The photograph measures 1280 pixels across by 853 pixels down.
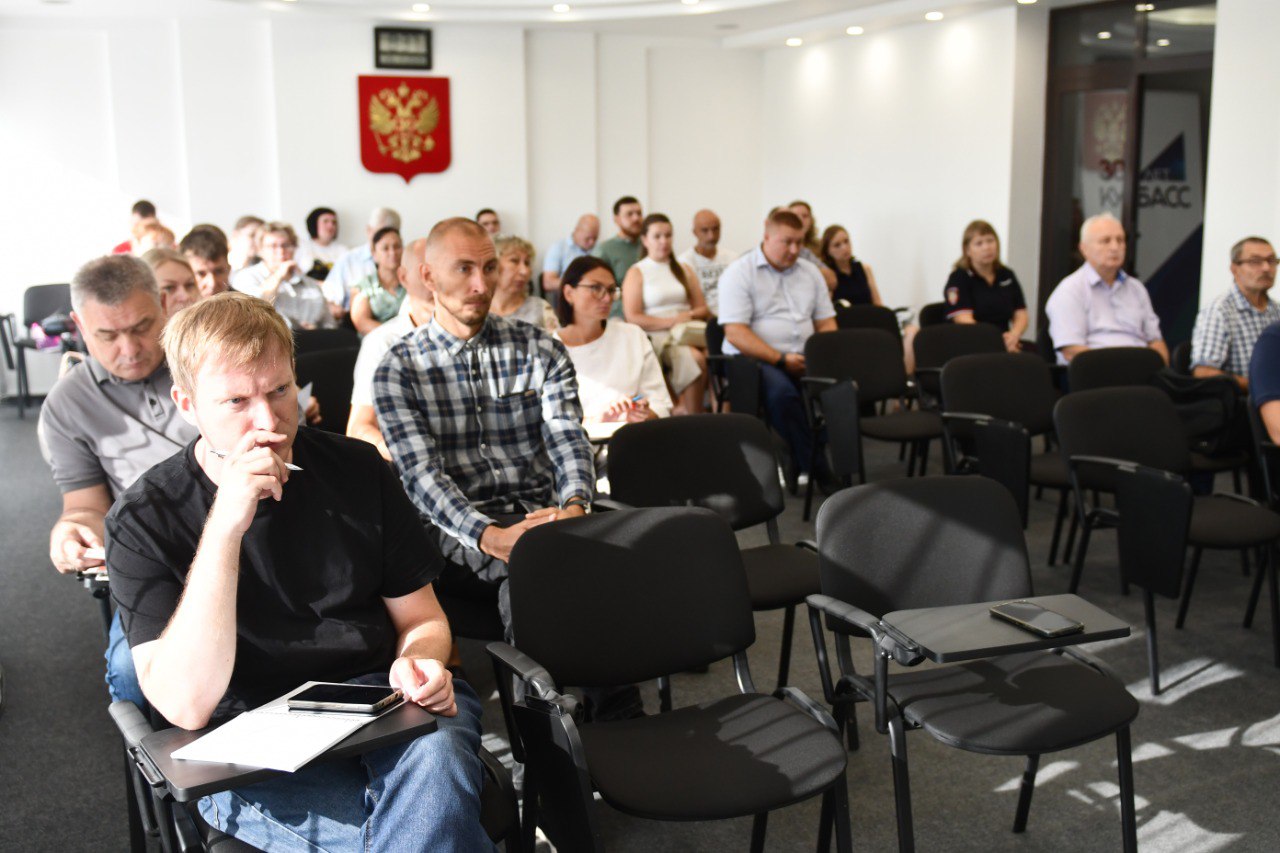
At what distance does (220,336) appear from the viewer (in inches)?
76.4

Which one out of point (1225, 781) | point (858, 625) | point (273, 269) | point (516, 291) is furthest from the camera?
point (273, 269)

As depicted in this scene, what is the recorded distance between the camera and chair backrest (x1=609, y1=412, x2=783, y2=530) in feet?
11.5

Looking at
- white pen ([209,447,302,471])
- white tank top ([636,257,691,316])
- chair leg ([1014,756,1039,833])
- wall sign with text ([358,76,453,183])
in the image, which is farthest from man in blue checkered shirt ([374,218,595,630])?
wall sign with text ([358,76,453,183])

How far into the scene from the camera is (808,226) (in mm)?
8805

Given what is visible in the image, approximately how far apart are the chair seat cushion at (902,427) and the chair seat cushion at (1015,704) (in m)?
2.82

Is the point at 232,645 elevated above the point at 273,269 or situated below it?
below

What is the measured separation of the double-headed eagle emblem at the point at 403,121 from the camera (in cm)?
1015

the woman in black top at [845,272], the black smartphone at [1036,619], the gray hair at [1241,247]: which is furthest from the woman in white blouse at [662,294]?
the black smartphone at [1036,619]

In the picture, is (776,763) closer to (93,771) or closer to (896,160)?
(93,771)

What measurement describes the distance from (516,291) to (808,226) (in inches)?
167

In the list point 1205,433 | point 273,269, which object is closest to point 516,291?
point 273,269

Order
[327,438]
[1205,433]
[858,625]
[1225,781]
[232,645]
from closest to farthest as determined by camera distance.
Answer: [232,645] < [327,438] < [858,625] < [1225,781] < [1205,433]

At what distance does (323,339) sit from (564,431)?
211 centimetres

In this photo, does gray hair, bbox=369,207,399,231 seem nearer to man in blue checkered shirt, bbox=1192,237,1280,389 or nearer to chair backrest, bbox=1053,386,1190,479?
man in blue checkered shirt, bbox=1192,237,1280,389
